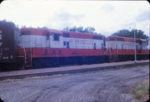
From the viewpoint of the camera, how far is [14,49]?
1512cm

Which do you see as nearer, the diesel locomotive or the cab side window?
the diesel locomotive

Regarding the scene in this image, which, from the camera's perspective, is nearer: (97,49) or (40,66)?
(40,66)

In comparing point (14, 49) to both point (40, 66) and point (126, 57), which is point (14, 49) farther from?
point (126, 57)

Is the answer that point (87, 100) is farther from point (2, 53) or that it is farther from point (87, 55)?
point (87, 55)

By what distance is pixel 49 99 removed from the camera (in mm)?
7176

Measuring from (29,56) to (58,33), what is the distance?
3842 millimetres

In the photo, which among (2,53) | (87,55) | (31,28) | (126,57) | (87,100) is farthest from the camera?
(126,57)

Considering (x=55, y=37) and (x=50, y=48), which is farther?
(x=55, y=37)

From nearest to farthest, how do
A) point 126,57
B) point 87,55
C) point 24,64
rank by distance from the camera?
point 24,64
point 87,55
point 126,57

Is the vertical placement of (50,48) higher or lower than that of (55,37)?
lower

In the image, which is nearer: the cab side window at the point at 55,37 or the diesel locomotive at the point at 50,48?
the diesel locomotive at the point at 50,48

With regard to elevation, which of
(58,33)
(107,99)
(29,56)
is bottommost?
(107,99)

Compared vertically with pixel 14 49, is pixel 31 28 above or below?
above

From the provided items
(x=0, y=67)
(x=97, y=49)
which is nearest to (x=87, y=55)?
(x=97, y=49)
